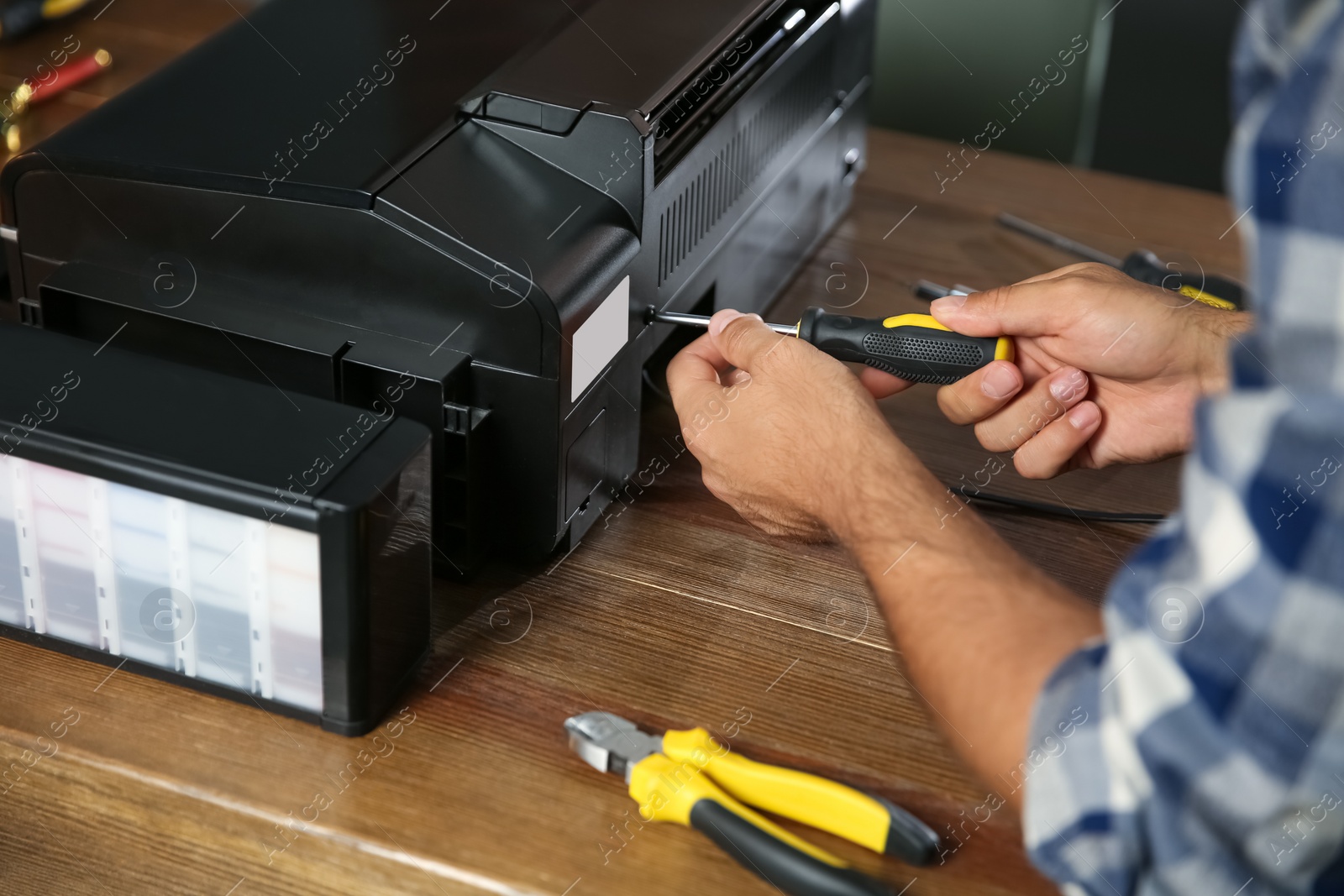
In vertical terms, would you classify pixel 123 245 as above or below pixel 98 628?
above

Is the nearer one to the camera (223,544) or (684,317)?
(223,544)

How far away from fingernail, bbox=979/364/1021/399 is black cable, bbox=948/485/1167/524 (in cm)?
8

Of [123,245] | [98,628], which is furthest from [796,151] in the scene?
[98,628]

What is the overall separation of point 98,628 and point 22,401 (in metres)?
0.12

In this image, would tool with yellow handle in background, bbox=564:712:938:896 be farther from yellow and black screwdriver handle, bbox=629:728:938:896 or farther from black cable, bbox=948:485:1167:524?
black cable, bbox=948:485:1167:524

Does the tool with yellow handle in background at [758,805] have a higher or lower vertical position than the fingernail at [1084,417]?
lower

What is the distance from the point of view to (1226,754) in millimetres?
430

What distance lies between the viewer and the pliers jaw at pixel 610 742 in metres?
0.63

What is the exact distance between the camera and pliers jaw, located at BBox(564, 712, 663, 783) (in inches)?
24.7

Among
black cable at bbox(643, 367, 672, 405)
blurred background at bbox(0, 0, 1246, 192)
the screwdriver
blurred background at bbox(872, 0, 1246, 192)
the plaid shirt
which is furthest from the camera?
blurred background at bbox(872, 0, 1246, 192)

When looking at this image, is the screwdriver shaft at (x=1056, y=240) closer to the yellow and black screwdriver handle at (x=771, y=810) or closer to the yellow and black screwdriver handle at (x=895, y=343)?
the yellow and black screwdriver handle at (x=895, y=343)

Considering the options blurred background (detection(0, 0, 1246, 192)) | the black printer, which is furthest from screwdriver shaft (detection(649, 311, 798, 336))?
blurred background (detection(0, 0, 1246, 192))

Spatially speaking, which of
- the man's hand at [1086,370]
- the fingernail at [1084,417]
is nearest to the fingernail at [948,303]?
the man's hand at [1086,370]

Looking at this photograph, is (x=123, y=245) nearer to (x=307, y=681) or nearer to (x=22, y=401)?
(x=22, y=401)
